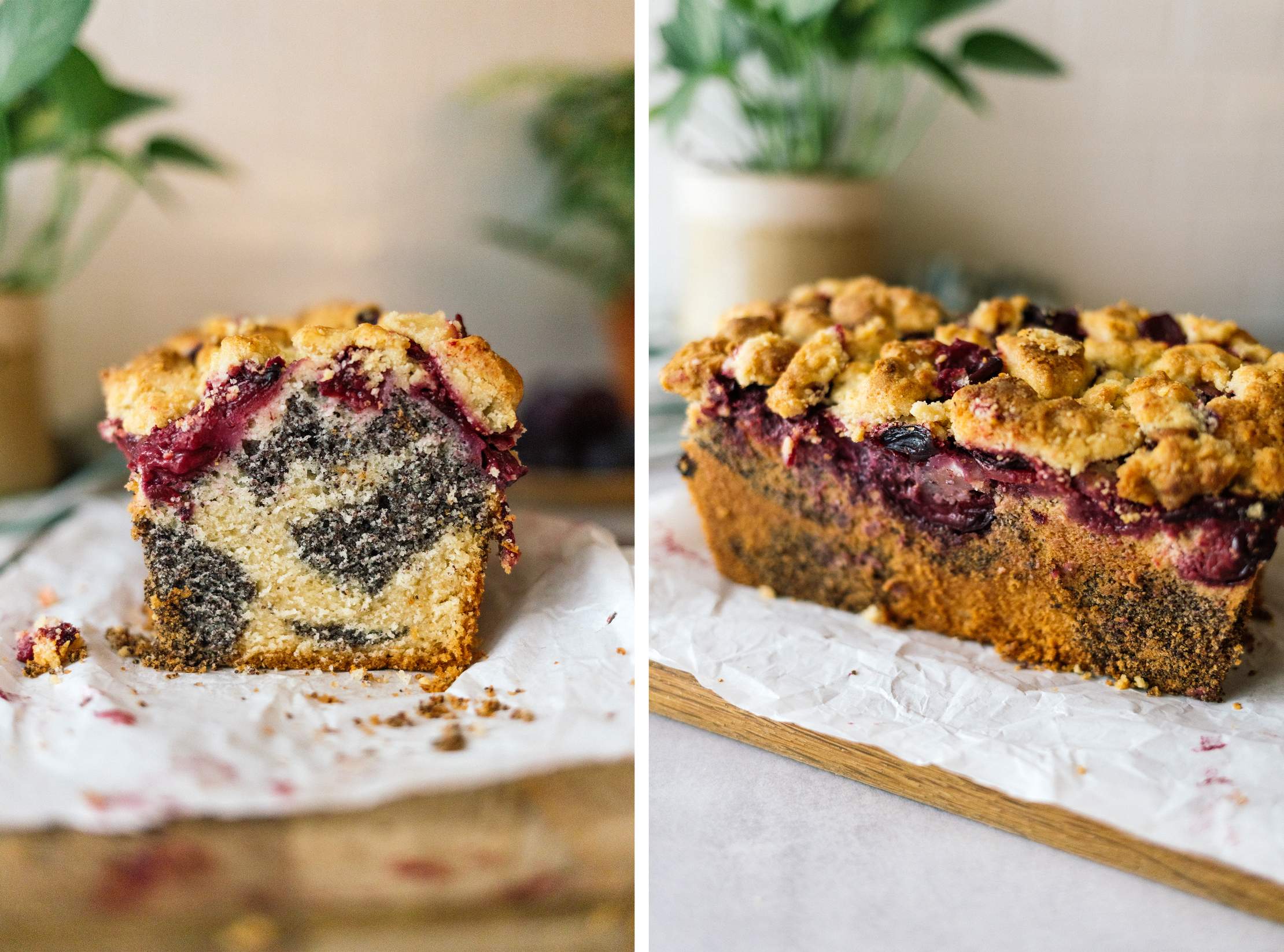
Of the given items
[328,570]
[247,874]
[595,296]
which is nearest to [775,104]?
[595,296]

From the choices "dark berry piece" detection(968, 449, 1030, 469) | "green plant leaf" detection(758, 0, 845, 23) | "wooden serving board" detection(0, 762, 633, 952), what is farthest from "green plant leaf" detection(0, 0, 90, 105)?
"green plant leaf" detection(758, 0, 845, 23)

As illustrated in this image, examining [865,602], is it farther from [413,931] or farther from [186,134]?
[186,134]

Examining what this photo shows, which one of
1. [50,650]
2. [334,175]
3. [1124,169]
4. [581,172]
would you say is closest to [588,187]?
[581,172]

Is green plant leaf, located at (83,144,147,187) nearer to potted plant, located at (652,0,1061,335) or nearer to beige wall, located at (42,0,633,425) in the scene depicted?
beige wall, located at (42,0,633,425)

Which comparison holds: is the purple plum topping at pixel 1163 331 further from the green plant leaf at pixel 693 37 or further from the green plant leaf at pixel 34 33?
the green plant leaf at pixel 34 33

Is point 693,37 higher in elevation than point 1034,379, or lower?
higher

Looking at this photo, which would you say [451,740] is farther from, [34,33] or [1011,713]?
[34,33]

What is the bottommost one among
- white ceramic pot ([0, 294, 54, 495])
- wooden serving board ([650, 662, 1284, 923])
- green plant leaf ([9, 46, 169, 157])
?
wooden serving board ([650, 662, 1284, 923])
